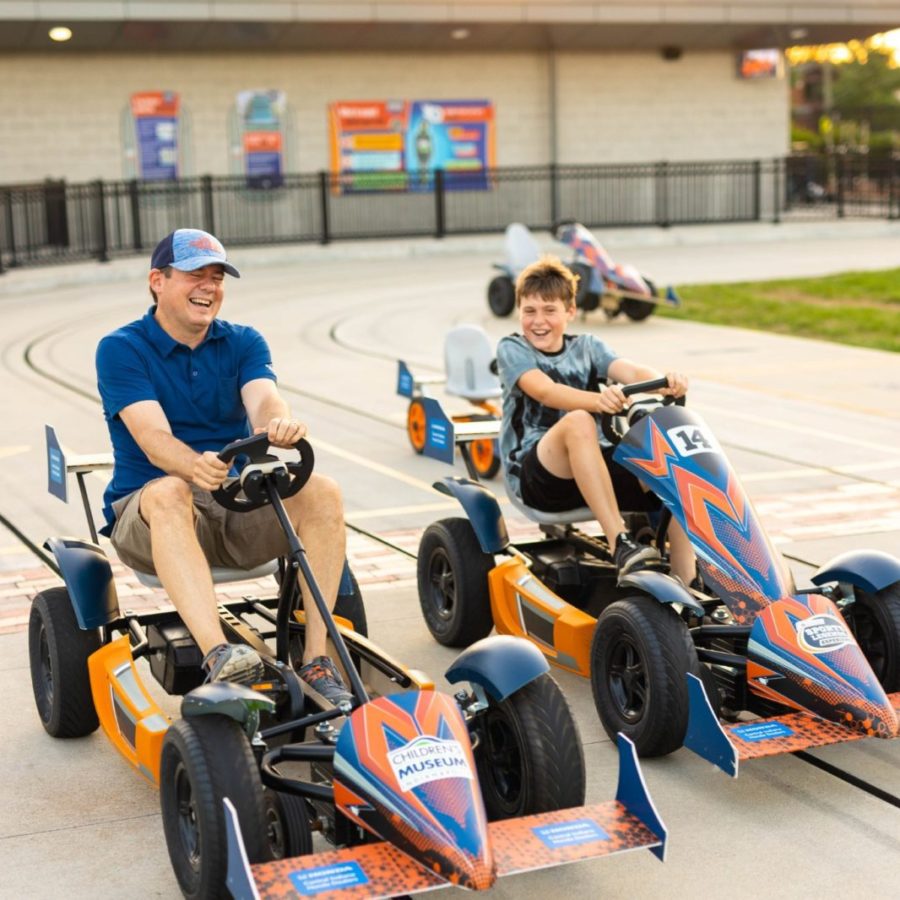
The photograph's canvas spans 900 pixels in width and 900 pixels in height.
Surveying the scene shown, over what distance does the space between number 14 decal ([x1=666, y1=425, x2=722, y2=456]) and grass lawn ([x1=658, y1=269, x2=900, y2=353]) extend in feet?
28.7

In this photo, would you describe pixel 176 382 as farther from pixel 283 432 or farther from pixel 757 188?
pixel 757 188

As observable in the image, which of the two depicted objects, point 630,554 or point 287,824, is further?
point 630,554

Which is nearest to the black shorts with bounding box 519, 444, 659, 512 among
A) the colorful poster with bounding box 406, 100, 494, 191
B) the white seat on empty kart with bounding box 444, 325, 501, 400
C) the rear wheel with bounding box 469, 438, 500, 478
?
the rear wheel with bounding box 469, 438, 500, 478

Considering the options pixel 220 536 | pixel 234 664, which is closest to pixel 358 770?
pixel 234 664

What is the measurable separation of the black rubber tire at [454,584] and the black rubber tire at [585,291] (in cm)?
938

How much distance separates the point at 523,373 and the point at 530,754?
6.79 feet

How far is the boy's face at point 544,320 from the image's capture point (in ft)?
18.8

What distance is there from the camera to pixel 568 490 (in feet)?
17.9

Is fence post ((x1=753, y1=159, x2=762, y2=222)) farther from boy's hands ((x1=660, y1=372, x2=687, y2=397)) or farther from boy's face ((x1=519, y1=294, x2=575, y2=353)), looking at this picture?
boy's hands ((x1=660, y1=372, x2=687, y2=397))

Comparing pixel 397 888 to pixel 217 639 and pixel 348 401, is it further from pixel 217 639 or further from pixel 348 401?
pixel 348 401

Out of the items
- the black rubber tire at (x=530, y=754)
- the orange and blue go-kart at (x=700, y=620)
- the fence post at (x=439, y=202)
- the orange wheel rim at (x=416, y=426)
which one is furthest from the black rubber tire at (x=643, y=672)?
the fence post at (x=439, y=202)

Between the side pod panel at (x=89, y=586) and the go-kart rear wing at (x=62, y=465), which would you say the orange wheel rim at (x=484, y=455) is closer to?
the go-kart rear wing at (x=62, y=465)

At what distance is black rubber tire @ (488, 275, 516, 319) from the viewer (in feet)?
51.8

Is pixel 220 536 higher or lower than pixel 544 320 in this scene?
lower
